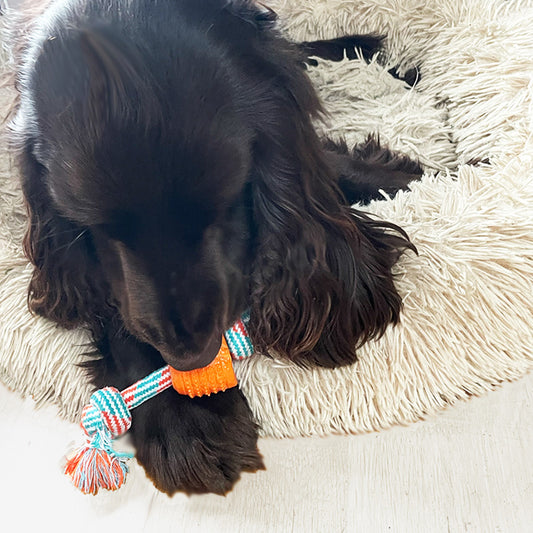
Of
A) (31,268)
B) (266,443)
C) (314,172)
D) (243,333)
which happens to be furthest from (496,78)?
(31,268)

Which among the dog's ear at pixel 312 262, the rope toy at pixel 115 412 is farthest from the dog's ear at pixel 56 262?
the dog's ear at pixel 312 262

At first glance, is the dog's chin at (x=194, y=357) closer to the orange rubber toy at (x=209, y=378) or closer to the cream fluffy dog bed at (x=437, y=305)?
the orange rubber toy at (x=209, y=378)

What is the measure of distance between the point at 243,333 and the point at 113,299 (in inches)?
9.8

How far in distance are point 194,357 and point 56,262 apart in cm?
36

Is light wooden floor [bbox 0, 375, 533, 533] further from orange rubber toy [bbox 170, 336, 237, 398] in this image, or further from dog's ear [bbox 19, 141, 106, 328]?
dog's ear [bbox 19, 141, 106, 328]

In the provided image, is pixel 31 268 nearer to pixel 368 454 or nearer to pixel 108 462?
pixel 108 462

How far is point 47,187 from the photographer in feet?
3.27

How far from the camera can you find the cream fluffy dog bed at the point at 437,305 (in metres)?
1.15

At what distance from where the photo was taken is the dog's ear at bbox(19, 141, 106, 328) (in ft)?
3.37

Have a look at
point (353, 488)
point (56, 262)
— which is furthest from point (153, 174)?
point (353, 488)

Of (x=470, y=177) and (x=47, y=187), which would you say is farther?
(x=470, y=177)

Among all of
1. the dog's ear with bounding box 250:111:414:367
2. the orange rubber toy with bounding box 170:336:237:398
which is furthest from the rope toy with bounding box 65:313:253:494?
the dog's ear with bounding box 250:111:414:367

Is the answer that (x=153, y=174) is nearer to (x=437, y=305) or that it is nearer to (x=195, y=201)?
(x=195, y=201)

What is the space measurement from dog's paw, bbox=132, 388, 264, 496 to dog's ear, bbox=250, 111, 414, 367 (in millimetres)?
145
